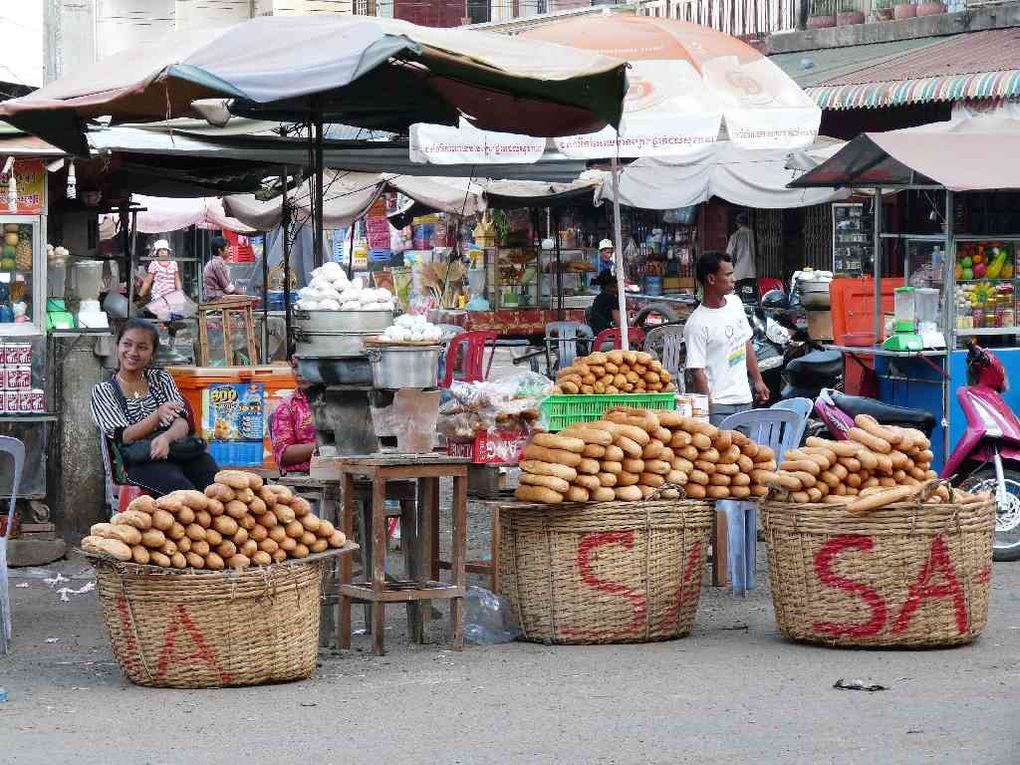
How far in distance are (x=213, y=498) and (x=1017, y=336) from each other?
681 centimetres

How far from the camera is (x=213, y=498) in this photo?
22.2 feet

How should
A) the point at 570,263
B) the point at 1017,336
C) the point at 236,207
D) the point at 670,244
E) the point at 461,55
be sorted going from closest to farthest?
the point at 461,55, the point at 1017,336, the point at 236,207, the point at 570,263, the point at 670,244

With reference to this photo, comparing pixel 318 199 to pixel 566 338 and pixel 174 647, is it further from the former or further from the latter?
pixel 566 338

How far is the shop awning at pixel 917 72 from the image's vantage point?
58.7 feet

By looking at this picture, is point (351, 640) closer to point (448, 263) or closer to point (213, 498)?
point (213, 498)

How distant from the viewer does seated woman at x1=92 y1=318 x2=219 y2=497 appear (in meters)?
8.79

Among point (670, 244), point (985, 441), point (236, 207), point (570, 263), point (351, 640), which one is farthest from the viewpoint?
point (670, 244)

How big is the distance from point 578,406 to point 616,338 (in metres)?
8.77

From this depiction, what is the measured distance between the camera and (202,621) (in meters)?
6.61

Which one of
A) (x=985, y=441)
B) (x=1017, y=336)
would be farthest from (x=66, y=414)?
(x=1017, y=336)

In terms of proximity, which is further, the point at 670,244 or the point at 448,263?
the point at 670,244

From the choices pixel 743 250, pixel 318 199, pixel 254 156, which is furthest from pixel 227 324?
pixel 743 250

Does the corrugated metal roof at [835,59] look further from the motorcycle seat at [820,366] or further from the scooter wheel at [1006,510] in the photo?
the scooter wheel at [1006,510]

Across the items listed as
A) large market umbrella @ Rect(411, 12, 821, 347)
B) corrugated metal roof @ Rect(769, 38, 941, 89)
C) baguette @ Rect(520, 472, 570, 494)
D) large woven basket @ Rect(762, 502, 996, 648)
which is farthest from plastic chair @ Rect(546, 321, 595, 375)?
large woven basket @ Rect(762, 502, 996, 648)
